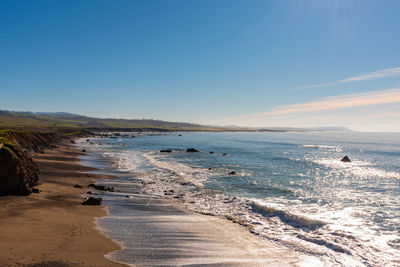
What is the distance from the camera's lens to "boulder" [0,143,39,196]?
53.1 feet

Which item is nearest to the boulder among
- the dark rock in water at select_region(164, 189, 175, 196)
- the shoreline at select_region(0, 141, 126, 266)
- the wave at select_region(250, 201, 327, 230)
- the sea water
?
the shoreline at select_region(0, 141, 126, 266)

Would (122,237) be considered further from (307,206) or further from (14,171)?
(307,206)

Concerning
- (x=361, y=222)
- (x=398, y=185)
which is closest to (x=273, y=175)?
(x=398, y=185)

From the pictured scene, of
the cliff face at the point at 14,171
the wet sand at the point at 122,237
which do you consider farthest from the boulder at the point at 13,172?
the wet sand at the point at 122,237

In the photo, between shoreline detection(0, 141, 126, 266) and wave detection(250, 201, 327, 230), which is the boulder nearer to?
shoreline detection(0, 141, 126, 266)

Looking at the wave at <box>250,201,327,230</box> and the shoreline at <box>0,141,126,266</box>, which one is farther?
the wave at <box>250,201,327,230</box>

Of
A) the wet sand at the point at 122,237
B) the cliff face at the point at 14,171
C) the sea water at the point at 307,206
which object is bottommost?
the sea water at the point at 307,206

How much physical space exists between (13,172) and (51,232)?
730cm

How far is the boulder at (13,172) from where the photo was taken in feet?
53.1

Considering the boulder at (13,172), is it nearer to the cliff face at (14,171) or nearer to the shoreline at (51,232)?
the cliff face at (14,171)

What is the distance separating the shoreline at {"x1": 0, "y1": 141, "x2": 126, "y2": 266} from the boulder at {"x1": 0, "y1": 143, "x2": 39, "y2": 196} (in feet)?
2.05

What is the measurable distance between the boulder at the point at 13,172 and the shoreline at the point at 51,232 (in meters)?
0.63

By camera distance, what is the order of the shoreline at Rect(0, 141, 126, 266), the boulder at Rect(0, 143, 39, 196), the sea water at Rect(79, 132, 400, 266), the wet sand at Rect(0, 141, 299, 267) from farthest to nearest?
the boulder at Rect(0, 143, 39, 196) < the sea water at Rect(79, 132, 400, 266) < the wet sand at Rect(0, 141, 299, 267) < the shoreline at Rect(0, 141, 126, 266)

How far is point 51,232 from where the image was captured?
38.3ft
